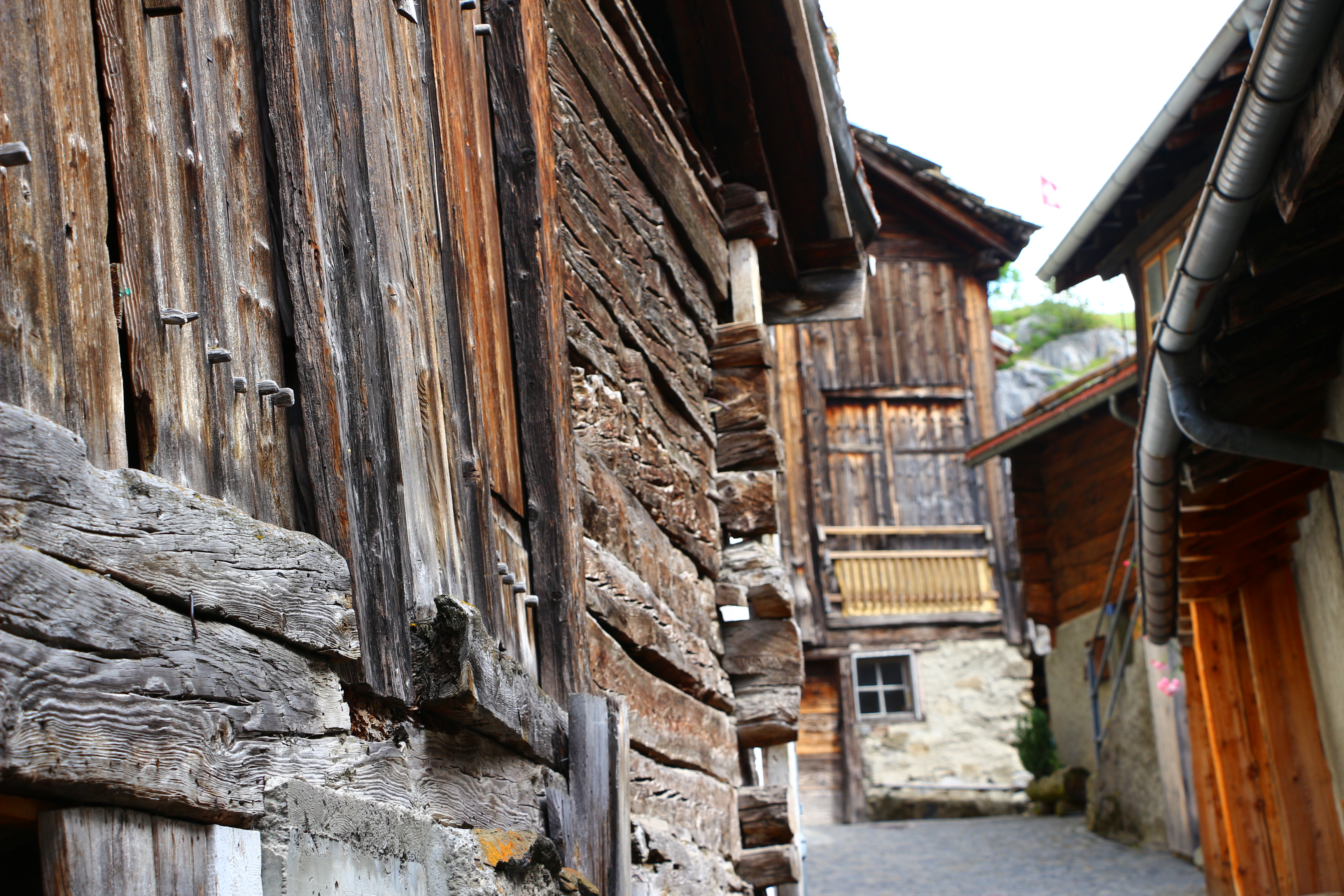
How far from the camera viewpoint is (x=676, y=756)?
3406 millimetres

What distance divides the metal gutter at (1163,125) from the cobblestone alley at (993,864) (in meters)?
4.94

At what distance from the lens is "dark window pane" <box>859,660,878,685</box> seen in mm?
15391

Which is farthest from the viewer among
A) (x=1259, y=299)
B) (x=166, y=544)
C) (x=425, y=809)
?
(x=1259, y=299)

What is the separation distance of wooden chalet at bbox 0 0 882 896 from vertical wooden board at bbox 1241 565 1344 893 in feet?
13.7

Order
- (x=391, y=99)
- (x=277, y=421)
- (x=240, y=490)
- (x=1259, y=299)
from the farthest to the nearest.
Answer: (x=1259, y=299) → (x=391, y=99) → (x=277, y=421) → (x=240, y=490)

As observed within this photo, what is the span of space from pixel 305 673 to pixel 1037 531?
1389 centimetres

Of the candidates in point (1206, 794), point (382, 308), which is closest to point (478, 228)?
point (382, 308)

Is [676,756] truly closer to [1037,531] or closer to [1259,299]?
[1259,299]

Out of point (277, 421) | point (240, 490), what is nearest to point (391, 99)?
point (277, 421)

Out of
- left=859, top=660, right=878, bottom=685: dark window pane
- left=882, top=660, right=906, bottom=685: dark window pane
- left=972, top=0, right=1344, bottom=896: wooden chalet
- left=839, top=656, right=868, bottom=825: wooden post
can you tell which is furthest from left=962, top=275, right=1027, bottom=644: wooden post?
left=972, top=0, right=1344, bottom=896: wooden chalet

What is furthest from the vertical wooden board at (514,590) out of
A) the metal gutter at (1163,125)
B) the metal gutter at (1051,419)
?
the metal gutter at (1051,419)

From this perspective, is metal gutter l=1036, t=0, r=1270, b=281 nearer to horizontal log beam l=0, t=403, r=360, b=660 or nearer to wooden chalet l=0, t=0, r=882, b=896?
wooden chalet l=0, t=0, r=882, b=896

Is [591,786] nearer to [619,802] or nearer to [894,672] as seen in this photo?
[619,802]

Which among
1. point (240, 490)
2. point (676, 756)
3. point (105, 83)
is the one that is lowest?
point (676, 756)
